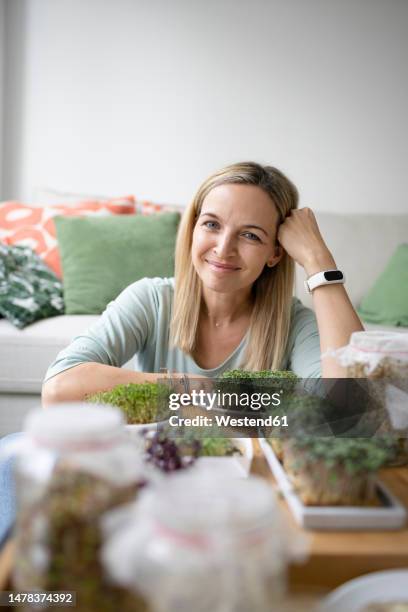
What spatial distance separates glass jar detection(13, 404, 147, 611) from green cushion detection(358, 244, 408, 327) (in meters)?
2.35

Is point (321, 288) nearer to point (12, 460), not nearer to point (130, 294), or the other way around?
point (130, 294)

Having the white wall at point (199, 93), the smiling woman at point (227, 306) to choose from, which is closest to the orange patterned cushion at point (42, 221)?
the white wall at point (199, 93)

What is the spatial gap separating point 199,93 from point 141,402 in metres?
2.94

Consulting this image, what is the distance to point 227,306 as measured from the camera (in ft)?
4.91

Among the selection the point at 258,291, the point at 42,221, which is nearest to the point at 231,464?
the point at 258,291

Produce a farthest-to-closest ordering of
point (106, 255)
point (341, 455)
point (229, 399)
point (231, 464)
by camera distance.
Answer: point (106, 255) < point (229, 399) < point (231, 464) < point (341, 455)

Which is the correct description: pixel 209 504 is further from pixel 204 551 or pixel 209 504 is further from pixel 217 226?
pixel 217 226

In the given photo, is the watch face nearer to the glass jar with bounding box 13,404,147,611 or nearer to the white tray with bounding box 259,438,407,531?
the white tray with bounding box 259,438,407,531

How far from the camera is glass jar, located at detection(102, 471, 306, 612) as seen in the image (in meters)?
0.42

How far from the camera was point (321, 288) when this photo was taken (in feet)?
4.36

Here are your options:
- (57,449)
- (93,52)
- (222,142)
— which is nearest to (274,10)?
(222,142)

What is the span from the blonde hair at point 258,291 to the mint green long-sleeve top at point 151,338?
3 centimetres

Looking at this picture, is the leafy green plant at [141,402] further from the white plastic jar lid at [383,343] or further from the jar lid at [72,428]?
the jar lid at [72,428]

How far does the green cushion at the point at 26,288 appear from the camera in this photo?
239 cm
